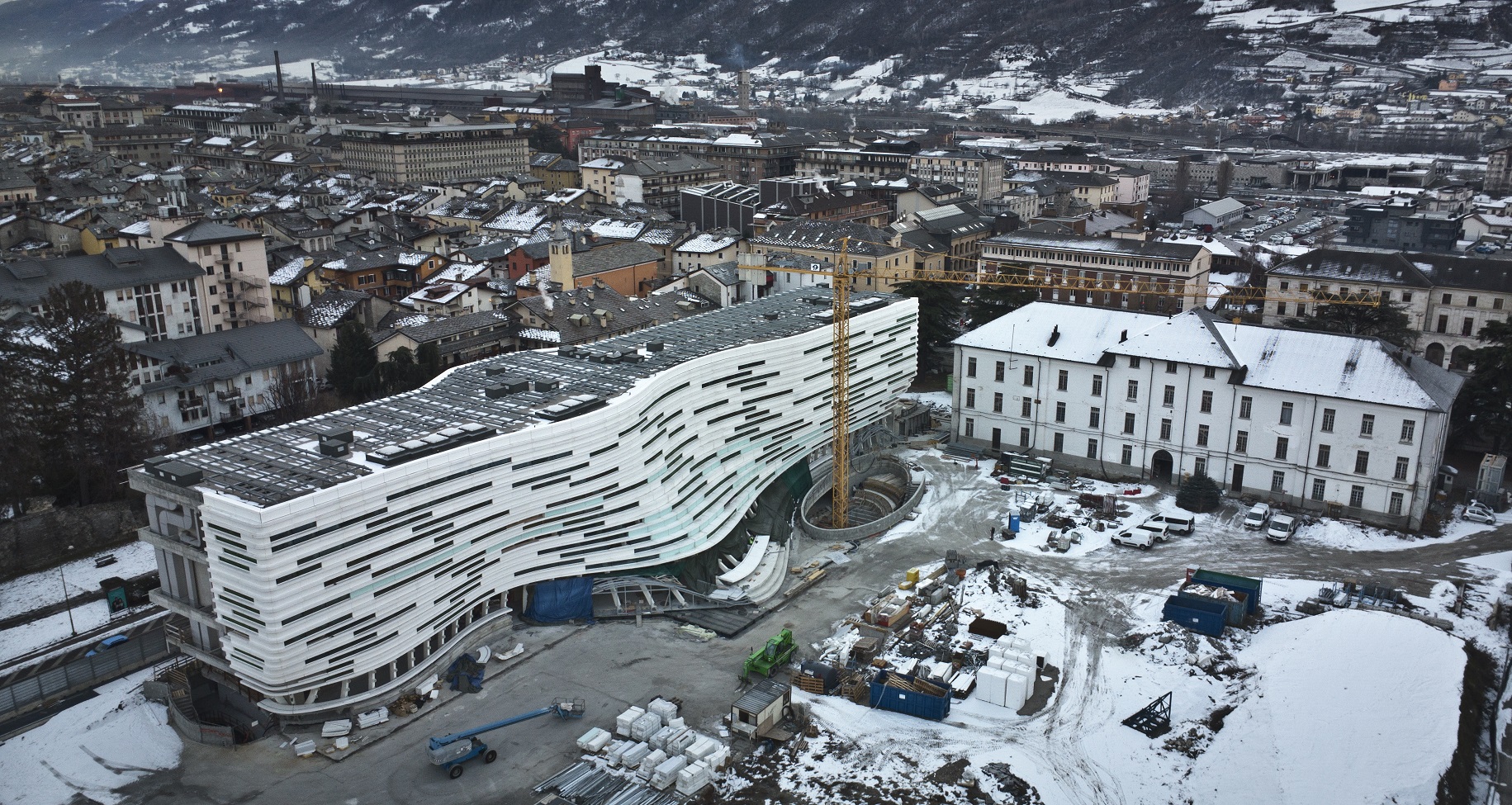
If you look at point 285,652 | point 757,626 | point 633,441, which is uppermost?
point 633,441

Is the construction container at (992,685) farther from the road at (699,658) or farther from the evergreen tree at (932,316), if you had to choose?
the evergreen tree at (932,316)

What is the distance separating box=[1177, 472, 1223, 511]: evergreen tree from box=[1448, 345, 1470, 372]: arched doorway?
2223 centimetres

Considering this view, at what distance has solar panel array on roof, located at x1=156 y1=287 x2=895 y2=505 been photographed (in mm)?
36938

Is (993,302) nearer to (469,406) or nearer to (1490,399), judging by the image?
(1490,399)

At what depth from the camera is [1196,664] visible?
Result: 130ft

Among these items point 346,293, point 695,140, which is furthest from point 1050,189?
point 346,293

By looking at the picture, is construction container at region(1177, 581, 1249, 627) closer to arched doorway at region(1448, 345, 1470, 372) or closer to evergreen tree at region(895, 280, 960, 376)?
arched doorway at region(1448, 345, 1470, 372)

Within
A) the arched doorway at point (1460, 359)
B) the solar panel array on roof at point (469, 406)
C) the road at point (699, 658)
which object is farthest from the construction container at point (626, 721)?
the arched doorway at point (1460, 359)

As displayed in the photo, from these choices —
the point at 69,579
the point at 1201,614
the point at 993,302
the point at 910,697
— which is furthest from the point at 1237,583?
the point at 69,579

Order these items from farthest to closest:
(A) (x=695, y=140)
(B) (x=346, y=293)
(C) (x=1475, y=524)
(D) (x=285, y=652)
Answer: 1. (A) (x=695, y=140)
2. (B) (x=346, y=293)
3. (C) (x=1475, y=524)
4. (D) (x=285, y=652)

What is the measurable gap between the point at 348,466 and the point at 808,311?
30447mm

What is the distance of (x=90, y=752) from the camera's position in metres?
35.7

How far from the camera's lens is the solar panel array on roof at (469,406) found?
121 feet

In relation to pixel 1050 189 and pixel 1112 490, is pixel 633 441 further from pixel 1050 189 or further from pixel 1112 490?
pixel 1050 189
